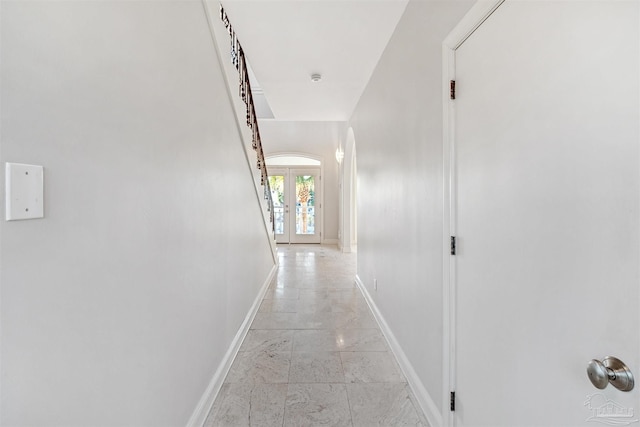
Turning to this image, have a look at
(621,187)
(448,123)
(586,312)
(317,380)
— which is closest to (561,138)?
(621,187)

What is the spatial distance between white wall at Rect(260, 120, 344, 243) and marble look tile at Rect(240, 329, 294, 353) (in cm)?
532

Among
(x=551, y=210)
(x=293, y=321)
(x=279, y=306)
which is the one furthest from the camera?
(x=279, y=306)

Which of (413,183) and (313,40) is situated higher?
(313,40)

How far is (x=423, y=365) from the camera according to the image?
1.87 m

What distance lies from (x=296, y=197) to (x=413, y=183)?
6.87 m

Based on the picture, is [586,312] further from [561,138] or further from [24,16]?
[24,16]

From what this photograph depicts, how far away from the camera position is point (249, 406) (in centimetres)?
187

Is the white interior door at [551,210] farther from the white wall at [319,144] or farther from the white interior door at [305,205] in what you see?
the white interior door at [305,205]

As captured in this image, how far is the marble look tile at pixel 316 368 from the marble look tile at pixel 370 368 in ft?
0.19

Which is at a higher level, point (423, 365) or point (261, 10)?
point (261, 10)

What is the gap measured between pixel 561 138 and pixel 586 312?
0.47m

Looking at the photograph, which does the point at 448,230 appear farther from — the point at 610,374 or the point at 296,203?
the point at 296,203
